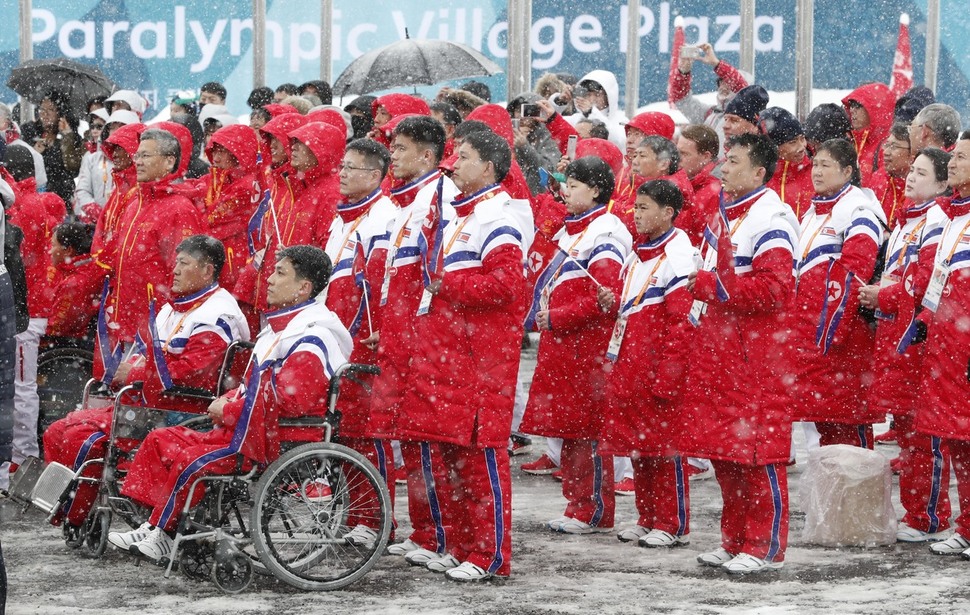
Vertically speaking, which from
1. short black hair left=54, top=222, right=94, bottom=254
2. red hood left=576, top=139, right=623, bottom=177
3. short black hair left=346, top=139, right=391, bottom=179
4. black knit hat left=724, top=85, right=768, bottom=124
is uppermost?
black knit hat left=724, top=85, right=768, bottom=124

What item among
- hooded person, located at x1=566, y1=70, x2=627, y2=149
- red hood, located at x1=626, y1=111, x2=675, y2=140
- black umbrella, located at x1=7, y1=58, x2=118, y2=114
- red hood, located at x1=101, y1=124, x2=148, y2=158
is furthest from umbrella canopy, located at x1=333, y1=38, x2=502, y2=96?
red hood, located at x1=101, y1=124, x2=148, y2=158

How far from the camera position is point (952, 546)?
7484 millimetres

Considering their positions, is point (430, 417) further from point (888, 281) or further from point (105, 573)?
point (888, 281)

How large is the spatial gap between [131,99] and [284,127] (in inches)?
166

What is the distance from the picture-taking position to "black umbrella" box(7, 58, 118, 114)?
1323 cm

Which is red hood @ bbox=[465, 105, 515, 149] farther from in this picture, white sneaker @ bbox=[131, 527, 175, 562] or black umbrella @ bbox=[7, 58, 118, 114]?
Answer: black umbrella @ bbox=[7, 58, 118, 114]

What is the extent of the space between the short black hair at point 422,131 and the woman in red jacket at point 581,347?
737 millimetres

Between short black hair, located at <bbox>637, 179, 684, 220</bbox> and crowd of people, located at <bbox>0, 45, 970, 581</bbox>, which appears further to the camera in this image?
short black hair, located at <bbox>637, 179, 684, 220</bbox>

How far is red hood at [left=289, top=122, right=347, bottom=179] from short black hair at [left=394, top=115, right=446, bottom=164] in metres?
0.98

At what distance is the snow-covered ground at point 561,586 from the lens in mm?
6418

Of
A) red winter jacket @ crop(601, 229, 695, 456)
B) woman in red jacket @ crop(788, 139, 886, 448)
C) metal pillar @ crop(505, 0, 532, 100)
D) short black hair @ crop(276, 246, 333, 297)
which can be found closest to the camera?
short black hair @ crop(276, 246, 333, 297)

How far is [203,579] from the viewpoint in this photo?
22.3ft

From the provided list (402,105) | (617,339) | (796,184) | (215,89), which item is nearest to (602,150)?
(402,105)

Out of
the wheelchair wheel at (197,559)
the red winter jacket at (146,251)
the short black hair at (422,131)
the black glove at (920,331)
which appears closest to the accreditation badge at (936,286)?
the black glove at (920,331)
